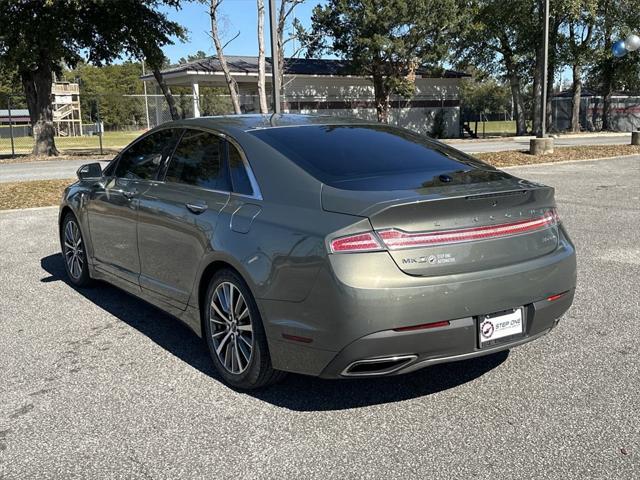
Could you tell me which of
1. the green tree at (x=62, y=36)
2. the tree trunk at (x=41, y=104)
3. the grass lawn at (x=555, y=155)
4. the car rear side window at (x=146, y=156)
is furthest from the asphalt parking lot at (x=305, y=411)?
the tree trunk at (x=41, y=104)

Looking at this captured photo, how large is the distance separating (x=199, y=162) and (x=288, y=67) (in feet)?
109

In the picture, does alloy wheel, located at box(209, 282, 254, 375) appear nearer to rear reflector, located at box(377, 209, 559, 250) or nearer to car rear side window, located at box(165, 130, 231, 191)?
car rear side window, located at box(165, 130, 231, 191)

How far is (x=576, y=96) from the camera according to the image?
41.3m

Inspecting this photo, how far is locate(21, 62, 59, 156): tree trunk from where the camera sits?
24.4 meters

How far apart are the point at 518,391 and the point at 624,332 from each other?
1410mm

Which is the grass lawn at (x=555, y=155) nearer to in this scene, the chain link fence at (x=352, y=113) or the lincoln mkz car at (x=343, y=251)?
the lincoln mkz car at (x=343, y=251)

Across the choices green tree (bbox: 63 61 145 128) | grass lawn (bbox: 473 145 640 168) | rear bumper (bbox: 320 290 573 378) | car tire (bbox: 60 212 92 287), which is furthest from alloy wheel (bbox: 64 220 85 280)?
green tree (bbox: 63 61 145 128)

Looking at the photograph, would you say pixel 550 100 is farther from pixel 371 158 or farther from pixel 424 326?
pixel 424 326

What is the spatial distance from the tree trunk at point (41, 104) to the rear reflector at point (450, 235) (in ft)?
79.1

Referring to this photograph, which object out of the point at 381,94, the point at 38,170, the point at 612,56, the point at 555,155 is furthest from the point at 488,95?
the point at 38,170

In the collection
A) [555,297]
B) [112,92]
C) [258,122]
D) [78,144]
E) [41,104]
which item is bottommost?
[555,297]

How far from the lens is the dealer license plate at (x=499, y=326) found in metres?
3.30

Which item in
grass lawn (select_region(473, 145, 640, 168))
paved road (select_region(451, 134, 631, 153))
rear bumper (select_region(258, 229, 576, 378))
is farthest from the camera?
paved road (select_region(451, 134, 631, 153))

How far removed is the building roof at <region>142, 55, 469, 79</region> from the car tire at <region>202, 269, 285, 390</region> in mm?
30928
